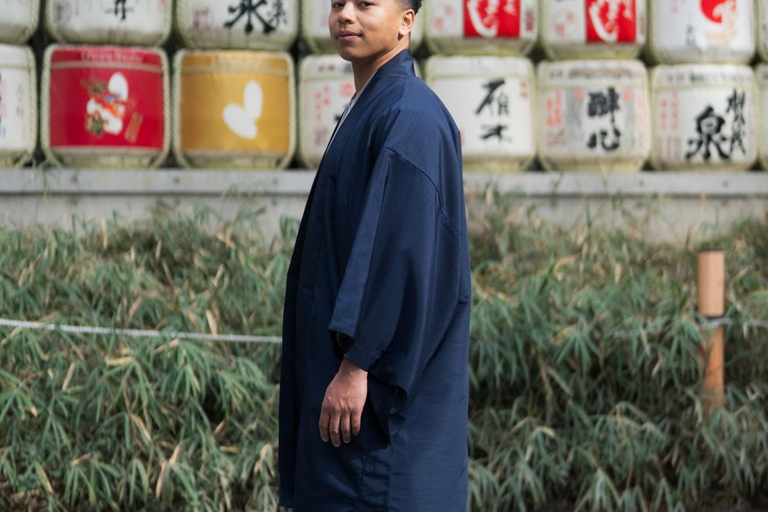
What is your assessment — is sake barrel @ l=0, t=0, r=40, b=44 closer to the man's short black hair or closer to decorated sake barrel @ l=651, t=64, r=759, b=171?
decorated sake barrel @ l=651, t=64, r=759, b=171

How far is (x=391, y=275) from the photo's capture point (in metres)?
1.94

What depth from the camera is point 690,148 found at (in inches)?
213

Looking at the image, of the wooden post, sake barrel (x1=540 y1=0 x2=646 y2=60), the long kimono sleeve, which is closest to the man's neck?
the long kimono sleeve

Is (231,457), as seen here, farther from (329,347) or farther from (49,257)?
(329,347)

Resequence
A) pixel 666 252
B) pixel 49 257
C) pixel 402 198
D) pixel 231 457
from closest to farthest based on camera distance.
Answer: pixel 402 198, pixel 231 457, pixel 49 257, pixel 666 252

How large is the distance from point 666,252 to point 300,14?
6.74 ft

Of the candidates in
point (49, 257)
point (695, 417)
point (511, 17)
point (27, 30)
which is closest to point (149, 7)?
point (27, 30)

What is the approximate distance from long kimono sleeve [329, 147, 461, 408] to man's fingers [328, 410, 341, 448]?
10cm

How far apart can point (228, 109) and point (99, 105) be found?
577 mm

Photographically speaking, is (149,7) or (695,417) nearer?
(695,417)

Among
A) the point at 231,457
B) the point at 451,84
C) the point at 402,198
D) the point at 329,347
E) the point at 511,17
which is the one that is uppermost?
the point at 511,17

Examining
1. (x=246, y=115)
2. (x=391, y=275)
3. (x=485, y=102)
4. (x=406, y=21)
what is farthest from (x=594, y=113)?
(x=391, y=275)

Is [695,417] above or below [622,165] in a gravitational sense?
below

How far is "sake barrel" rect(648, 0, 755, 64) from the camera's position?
5402mm
